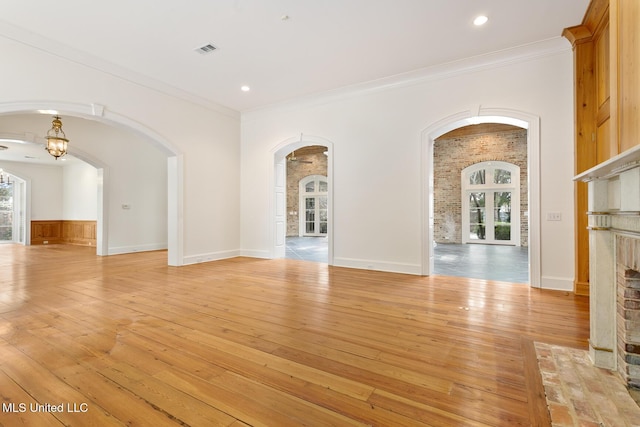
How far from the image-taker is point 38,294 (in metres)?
3.91

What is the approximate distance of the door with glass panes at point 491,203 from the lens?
34.5 feet

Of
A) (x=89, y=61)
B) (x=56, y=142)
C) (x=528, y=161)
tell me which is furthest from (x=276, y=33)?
(x=56, y=142)

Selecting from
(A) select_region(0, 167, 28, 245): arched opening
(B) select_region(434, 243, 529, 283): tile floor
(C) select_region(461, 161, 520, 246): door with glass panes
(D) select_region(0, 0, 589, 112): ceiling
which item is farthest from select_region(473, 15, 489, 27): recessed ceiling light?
(A) select_region(0, 167, 28, 245): arched opening

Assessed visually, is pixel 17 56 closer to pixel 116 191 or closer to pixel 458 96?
pixel 116 191

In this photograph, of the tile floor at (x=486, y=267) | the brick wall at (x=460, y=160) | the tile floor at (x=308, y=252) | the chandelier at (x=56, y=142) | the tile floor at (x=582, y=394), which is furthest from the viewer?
the brick wall at (x=460, y=160)

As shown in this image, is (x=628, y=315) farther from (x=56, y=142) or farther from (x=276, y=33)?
(x=56, y=142)

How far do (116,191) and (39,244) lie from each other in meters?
6.16

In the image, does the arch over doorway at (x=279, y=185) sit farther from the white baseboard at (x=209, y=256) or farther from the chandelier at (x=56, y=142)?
the chandelier at (x=56, y=142)

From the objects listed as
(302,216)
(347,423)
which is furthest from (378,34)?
(302,216)

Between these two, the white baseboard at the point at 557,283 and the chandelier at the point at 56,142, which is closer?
the white baseboard at the point at 557,283

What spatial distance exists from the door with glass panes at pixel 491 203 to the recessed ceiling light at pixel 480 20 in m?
7.94

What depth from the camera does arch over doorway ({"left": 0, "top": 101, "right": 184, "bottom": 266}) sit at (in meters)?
4.14

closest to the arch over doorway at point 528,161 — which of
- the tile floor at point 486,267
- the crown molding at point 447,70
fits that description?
the tile floor at point 486,267

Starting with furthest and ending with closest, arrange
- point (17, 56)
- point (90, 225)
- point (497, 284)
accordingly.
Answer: point (90, 225)
point (497, 284)
point (17, 56)
